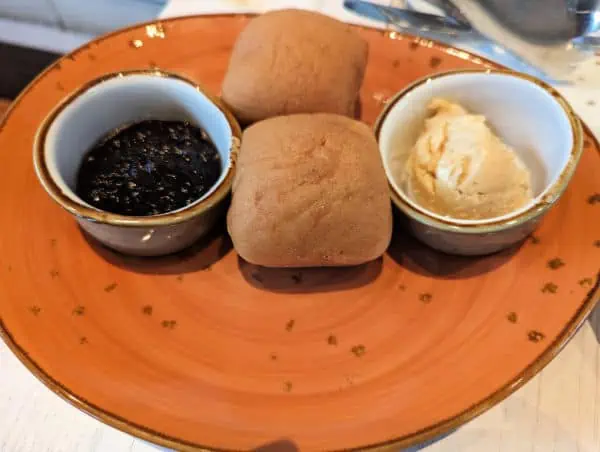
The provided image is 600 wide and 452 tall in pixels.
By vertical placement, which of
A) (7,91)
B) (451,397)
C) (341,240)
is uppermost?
(341,240)

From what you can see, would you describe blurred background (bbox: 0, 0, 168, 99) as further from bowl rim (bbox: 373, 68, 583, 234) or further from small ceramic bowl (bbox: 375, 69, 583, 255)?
bowl rim (bbox: 373, 68, 583, 234)

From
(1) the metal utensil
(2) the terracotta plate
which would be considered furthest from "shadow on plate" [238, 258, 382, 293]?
(1) the metal utensil

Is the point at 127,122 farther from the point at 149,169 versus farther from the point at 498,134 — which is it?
the point at 498,134

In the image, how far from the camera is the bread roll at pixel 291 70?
891mm

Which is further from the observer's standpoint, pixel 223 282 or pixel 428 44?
pixel 428 44

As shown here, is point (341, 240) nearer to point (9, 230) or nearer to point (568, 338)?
point (568, 338)

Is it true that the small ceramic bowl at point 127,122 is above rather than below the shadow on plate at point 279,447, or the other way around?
above

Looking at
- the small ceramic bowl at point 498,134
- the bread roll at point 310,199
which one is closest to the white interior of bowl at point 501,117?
the small ceramic bowl at point 498,134

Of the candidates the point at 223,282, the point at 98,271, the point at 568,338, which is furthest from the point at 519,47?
the point at 98,271

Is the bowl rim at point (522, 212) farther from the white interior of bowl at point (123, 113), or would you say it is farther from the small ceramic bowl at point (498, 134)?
the white interior of bowl at point (123, 113)

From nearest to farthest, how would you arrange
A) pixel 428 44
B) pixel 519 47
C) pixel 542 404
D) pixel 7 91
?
pixel 542 404 < pixel 428 44 < pixel 519 47 < pixel 7 91

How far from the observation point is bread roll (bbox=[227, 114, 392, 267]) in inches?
30.8

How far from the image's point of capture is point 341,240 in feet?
2.63

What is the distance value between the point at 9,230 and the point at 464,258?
71 cm
